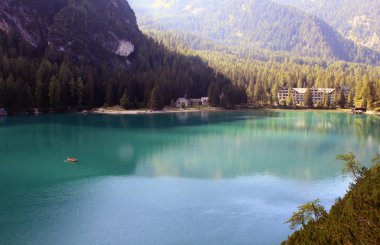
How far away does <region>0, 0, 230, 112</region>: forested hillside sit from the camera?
108 m

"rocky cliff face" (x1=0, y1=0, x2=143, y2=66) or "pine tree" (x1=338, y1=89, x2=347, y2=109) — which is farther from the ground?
"rocky cliff face" (x1=0, y1=0, x2=143, y2=66)

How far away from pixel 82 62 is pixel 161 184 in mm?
110018

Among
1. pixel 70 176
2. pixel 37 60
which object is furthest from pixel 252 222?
pixel 37 60

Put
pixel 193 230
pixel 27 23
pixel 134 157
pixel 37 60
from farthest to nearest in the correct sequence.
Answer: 1. pixel 27 23
2. pixel 37 60
3. pixel 134 157
4. pixel 193 230

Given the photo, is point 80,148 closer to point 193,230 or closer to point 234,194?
point 234,194

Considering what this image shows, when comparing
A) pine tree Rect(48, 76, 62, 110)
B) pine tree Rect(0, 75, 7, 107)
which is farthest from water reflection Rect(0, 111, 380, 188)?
pine tree Rect(48, 76, 62, 110)

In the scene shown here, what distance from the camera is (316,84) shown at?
175 metres

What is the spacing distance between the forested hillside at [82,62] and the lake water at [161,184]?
36.1m

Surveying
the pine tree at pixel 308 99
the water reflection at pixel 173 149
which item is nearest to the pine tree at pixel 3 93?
the water reflection at pixel 173 149

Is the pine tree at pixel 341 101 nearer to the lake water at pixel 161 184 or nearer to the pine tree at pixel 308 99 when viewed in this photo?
the pine tree at pixel 308 99

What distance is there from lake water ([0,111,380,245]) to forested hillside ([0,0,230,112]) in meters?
36.1

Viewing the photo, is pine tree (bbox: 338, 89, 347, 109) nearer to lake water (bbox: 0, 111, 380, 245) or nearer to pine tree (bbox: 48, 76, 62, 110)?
lake water (bbox: 0, 111, 380, 245)

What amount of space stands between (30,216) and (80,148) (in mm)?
29766

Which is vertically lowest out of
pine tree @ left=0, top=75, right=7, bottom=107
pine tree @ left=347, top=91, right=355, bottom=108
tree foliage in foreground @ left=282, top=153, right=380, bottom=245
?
tree foliage in foreground @ left=282, top=153, right=380, bottom=245
